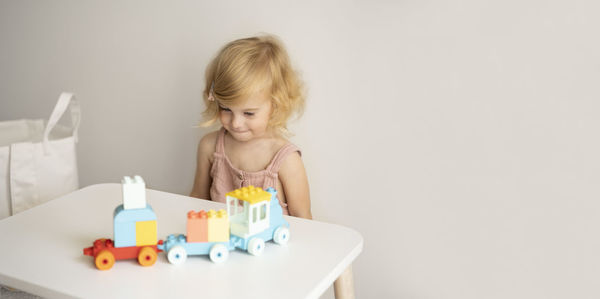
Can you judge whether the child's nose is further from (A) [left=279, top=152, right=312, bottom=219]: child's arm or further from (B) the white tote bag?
(B) the white tote bag

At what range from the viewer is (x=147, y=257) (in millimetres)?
764

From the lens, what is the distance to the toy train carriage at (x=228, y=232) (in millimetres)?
771

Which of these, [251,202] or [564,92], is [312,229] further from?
[564,92]

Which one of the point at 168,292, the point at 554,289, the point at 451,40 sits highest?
the point at 451,40

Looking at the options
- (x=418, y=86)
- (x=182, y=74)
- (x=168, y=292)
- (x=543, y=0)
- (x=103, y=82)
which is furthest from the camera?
(x=103, y=82)

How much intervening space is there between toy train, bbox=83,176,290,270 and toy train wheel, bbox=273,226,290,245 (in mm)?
23

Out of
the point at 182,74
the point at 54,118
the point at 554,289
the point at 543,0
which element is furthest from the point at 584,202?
the point at 54,118

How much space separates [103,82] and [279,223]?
0.90 meters

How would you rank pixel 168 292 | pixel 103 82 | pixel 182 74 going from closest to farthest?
pixel 168 292 → pixel 182 74 → pixel 103 82

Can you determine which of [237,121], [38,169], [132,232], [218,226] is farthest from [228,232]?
[38,169]

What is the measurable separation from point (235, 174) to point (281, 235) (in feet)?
1.28

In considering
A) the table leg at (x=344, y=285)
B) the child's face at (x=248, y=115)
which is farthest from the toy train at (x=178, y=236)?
the child's face at (x=248, y=115)

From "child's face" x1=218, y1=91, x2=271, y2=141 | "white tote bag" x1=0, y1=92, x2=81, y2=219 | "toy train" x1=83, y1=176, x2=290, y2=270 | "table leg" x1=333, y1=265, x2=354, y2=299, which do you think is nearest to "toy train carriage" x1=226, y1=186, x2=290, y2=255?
"toy train" x1=83, y1=176, x2=290, y2=270

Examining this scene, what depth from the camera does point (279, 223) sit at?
85cm
